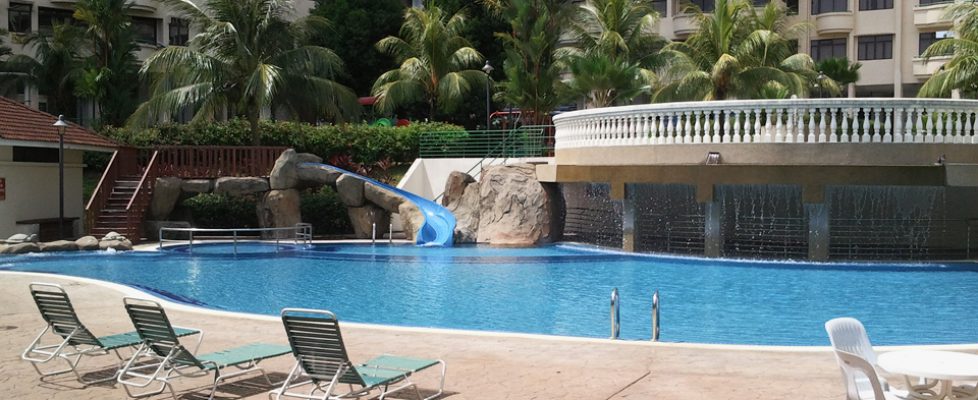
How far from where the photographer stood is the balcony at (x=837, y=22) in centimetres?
5031

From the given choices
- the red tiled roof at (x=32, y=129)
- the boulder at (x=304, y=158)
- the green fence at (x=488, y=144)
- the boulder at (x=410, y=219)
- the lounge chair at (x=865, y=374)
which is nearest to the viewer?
the lounge chair at (x=865, y=374)

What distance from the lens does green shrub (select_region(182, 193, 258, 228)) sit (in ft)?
110

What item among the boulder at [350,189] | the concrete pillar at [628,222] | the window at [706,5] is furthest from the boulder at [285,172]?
the window at [706,5]

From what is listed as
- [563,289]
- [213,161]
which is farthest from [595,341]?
[213,161]

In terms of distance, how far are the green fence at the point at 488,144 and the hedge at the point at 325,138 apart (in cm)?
77

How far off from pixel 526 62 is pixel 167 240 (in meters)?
16.9

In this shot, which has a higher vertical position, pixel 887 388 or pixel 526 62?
pixel 526 62

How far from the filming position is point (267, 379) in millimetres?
9008

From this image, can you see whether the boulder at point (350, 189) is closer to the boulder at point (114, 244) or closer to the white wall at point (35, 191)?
the boulder at point (114, 244)

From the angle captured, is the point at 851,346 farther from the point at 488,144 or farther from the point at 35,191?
the point at 35,191

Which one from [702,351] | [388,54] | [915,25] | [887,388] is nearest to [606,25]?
[388,54]

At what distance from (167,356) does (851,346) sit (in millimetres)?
5716

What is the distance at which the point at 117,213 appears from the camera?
94.2 feet

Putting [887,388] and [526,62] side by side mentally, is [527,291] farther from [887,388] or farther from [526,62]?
[526,62]
